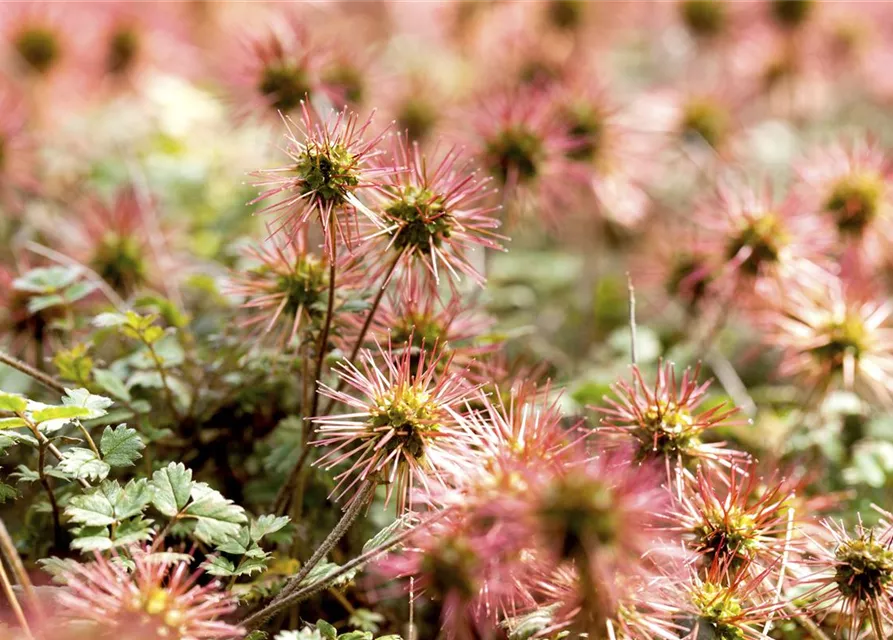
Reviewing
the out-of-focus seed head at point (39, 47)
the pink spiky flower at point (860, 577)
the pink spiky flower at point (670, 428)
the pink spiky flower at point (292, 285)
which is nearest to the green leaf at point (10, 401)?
the pink spiky flower at point (292, 285)

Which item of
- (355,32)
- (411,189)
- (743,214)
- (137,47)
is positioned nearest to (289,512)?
(411,189)

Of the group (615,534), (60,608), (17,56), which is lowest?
(60,608)

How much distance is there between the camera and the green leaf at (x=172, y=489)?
99cm

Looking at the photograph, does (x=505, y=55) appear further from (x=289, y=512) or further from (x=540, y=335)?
(x=289, y=512)

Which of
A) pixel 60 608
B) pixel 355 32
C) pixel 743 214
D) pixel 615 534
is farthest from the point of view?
pixel 355 32

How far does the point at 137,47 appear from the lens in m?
2.12

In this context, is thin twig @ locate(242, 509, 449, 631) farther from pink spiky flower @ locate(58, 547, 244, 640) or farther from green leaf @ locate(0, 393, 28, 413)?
green leaf @ locate(0, 393, 28, 413)

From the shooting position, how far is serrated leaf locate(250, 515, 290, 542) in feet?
3.33

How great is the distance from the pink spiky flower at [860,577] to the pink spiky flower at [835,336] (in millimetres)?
395

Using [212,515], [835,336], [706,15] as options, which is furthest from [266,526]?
[706,15]

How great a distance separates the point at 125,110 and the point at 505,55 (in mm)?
1133

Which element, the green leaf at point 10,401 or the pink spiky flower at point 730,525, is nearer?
the green leaf at point 10,401

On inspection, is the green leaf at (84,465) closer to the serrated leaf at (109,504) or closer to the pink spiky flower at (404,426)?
the serrated leaf at (109,504)

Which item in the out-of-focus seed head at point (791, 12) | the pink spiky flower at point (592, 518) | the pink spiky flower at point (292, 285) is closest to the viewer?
the pink spiky flower at point (592, 518)
